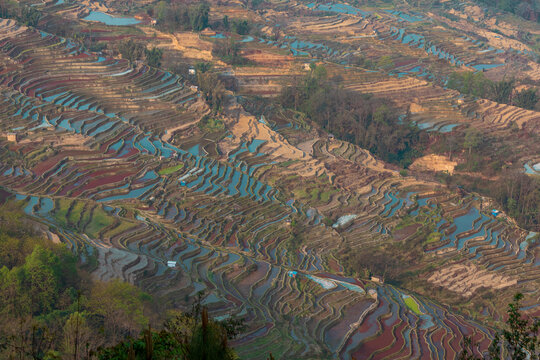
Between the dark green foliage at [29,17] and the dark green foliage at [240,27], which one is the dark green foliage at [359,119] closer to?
the dark green foliage at [240,27]

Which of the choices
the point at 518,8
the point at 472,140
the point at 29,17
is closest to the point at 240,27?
the point at 29,17

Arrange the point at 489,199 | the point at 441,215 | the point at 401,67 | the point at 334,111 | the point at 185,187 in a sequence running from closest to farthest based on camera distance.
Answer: the point at 185,187, the point at 441,215, the point at 489,199, the point at 334,111, the point at 401,67

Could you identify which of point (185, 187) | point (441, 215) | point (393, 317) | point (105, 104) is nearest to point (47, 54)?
point (105, 104)

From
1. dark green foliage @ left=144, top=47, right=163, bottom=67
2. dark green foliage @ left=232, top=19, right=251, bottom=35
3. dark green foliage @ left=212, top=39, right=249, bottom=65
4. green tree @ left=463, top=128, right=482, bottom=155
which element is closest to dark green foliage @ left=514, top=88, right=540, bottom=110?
green tree @ left=463, top=128, right=482, bottom=155

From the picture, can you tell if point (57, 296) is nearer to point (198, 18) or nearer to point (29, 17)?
point (29, 17)

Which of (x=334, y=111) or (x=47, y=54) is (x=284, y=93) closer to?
(x=334, y=111)

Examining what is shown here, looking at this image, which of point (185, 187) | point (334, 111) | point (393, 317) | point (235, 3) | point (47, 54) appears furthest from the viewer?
point (235, 3)

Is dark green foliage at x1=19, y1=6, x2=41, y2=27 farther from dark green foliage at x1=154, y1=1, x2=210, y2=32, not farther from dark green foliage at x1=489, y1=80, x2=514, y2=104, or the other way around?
dark green foliage at x1=489, y1=80, x2=514, y2=104
